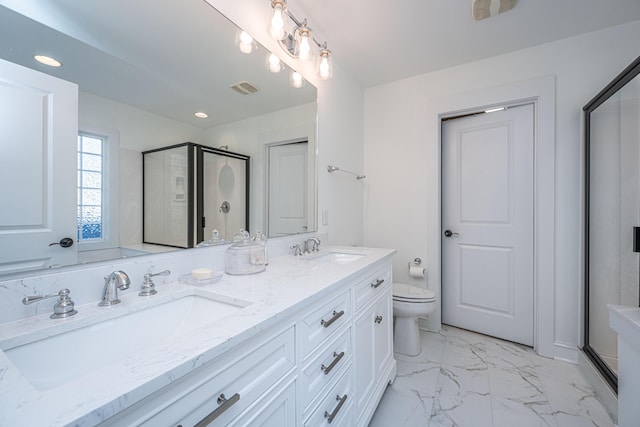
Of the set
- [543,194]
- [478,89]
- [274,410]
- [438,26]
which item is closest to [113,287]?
[274,410]

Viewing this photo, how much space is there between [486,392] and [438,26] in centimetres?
232

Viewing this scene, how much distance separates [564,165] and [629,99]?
1.66 feet

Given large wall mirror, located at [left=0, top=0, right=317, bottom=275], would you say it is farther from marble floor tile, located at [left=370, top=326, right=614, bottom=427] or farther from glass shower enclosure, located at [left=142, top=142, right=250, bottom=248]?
marble floor tile, located at [left=370, top=326, right=614, bottom=427]

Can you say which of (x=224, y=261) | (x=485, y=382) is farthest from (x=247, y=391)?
(x=485, y=382)

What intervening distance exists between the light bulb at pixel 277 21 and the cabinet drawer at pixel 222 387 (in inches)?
55.3

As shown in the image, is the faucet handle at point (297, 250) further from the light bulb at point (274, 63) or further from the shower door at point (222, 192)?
the light bulb at point (274, 63)

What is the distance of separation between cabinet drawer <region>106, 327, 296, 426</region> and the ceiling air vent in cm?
116

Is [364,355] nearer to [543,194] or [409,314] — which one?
[409,314]

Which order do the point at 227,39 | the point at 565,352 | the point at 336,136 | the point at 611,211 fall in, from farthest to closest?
the point at 336,136
the point at 565,352
the point at 611,211
the point at 227,39

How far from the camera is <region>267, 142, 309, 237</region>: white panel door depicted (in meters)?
1.54

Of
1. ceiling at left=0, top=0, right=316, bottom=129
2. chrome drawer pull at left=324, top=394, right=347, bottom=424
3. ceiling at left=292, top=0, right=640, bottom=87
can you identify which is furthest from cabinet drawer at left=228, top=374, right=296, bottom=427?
ceiling at left=292, top=0, right=640, bottom=87

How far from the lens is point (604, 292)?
1681mm

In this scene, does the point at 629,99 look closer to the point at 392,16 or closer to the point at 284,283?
the point at 392,16

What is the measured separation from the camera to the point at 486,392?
1577 millimetres
